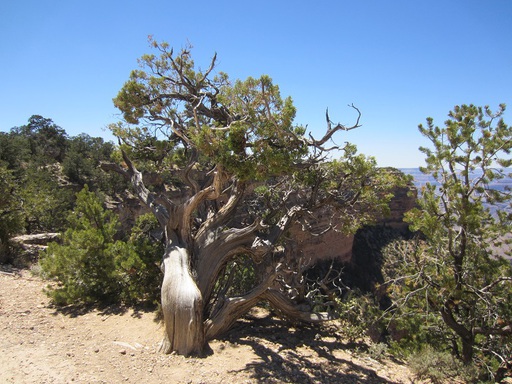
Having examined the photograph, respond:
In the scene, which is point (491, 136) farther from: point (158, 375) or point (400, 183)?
point (158, 375)

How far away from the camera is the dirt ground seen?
5.14m

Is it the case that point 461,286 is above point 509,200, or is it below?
below

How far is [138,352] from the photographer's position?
5977 mm

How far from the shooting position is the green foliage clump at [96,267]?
781 cm

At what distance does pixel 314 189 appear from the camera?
8461mm

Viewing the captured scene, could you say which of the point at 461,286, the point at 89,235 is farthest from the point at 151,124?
the point at 461,286

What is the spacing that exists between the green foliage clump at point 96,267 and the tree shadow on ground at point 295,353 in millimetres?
2538

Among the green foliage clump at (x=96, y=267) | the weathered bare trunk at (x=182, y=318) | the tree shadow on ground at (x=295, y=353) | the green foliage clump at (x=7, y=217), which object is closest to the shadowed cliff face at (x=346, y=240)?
the tree shadow on ground at (x=295, y=353)

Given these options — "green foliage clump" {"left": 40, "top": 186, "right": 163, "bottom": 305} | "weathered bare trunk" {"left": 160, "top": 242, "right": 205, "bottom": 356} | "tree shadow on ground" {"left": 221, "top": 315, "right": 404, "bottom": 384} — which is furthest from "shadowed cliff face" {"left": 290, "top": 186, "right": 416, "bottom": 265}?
"weathered bare trunk" {"left": 160, "top": 242, "right": 205, "bottom": 356}

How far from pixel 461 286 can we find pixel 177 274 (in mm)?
5691

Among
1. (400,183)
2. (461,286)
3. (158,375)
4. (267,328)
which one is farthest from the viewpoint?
(267,328)

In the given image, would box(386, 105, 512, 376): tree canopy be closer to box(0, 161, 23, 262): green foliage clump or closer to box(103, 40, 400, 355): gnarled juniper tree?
box(103, 40, 400, 355): gnarled juniper tree

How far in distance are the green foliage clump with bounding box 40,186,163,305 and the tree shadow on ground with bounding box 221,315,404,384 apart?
254cm

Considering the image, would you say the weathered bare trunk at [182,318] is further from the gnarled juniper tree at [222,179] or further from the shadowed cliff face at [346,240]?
the shadowed cliff face at [346,240]
